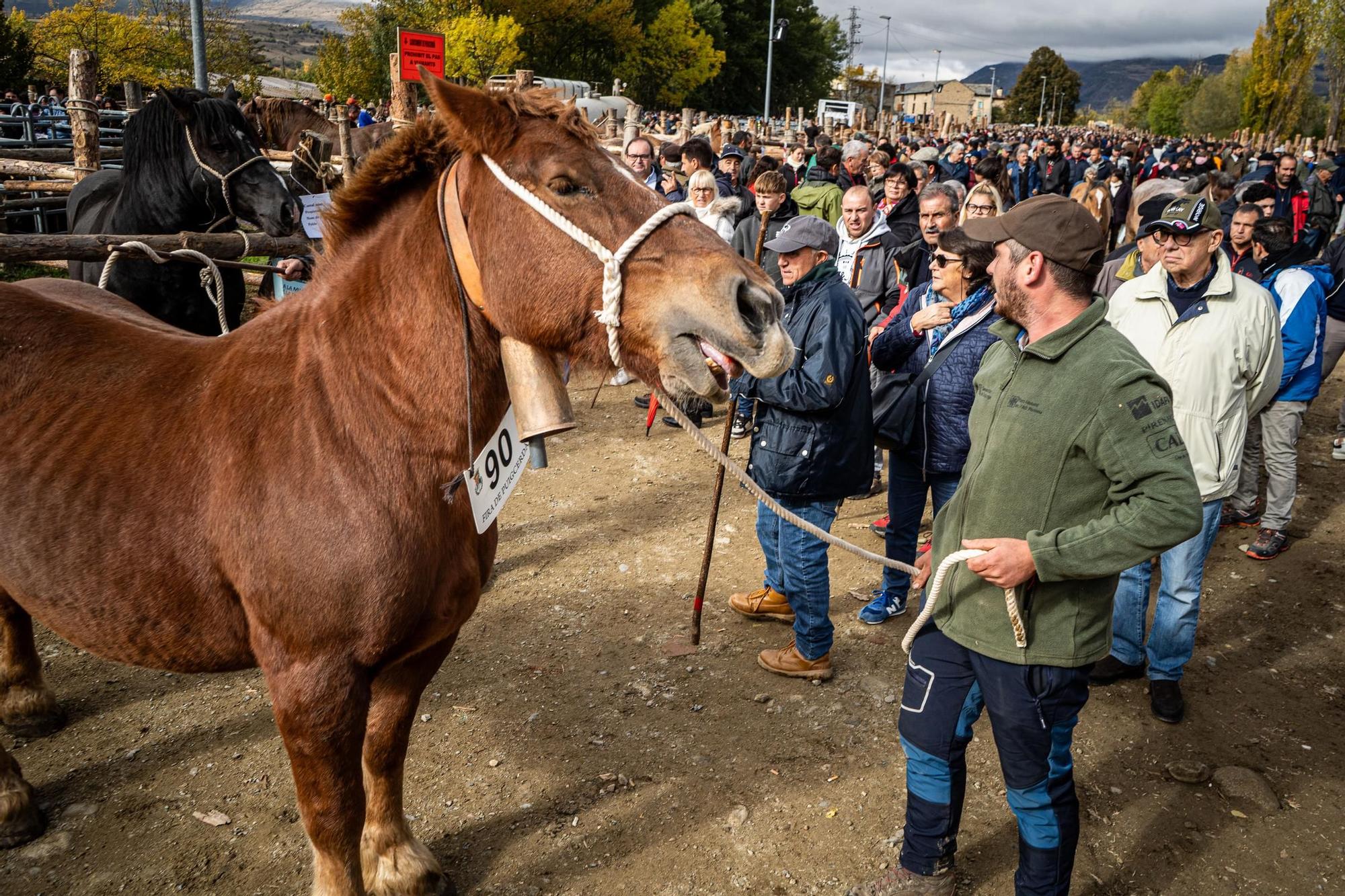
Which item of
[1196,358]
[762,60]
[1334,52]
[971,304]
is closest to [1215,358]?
[1196,358]

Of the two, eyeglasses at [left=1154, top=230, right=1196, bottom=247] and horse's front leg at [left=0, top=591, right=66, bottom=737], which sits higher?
eyeglasses at [left=1154, top=230, right=1196, bottom=247]

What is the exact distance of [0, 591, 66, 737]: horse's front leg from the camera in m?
3.39

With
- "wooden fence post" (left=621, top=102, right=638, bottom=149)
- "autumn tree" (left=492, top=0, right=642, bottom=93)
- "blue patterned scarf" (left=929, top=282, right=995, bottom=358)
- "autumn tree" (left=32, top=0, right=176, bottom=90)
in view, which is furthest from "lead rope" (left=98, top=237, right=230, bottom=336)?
"autumn tree" (left=492, top=0, right=642, bottom=93)

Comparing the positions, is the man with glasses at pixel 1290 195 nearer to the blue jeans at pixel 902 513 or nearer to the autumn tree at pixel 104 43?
the blue jeans at pixel 902 513

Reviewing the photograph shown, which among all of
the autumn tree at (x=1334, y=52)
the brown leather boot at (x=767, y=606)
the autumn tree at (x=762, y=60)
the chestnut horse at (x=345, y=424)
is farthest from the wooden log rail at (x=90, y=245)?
the autumn tree at (x=762, y=60)

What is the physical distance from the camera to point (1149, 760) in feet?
12.0

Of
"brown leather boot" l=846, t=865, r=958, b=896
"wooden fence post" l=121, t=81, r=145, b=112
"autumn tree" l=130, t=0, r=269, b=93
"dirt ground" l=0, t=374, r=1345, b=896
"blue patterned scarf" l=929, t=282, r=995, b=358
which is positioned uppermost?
"autumn tree" l=130, t=0, r=269, b=93

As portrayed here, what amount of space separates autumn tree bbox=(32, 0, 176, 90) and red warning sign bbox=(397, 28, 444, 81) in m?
22.2

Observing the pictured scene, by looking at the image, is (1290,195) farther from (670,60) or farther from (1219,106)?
(1219,106)

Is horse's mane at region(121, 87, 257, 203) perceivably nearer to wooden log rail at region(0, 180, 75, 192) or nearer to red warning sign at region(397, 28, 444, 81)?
red warning sign at region(397, 28, 444, 81)

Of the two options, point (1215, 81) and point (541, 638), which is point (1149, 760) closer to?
point (541, 638)

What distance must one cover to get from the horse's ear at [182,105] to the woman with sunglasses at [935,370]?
4.65 meters

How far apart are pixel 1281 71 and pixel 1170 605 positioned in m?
56.5

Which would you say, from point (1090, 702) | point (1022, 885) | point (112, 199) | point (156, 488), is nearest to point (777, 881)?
point (1022, 885)
